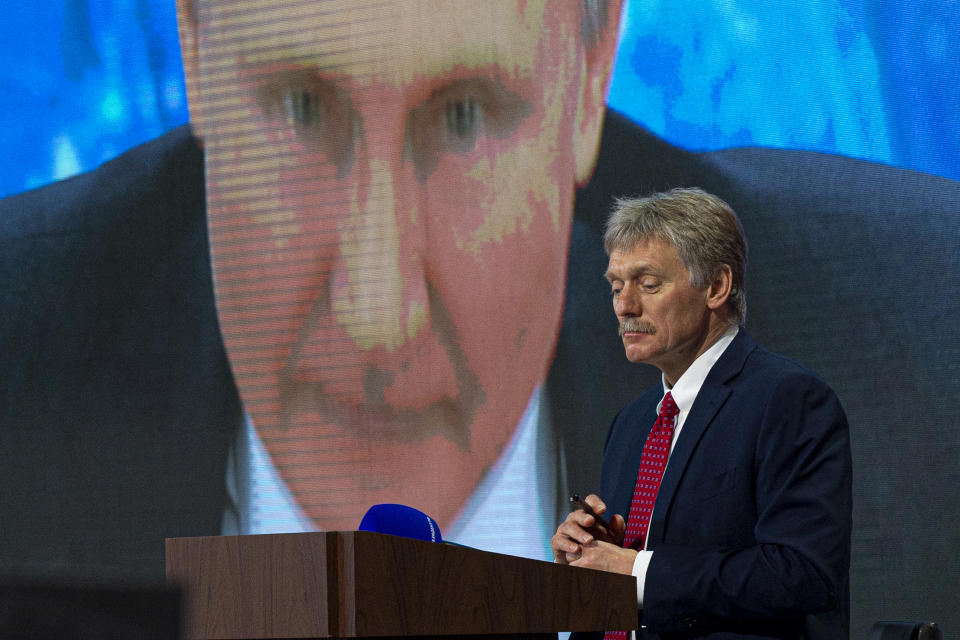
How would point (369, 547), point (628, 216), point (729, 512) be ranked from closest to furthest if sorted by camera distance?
point (369, 547)
point (729, 512)
point (628, 216)

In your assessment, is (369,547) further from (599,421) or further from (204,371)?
(204,371)

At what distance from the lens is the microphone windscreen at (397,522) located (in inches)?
49.3

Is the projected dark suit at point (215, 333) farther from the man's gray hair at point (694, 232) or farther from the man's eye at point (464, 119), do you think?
the man's gray hair at point (694, 232)

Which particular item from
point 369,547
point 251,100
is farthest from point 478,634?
point 251,100

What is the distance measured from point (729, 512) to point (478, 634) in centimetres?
77

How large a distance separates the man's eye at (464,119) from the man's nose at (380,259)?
18 centimetres

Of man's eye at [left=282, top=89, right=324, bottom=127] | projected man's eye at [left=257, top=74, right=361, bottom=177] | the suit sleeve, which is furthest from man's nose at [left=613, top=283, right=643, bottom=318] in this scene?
man's eye at [left=282, top=89, right=324, bottom=127]

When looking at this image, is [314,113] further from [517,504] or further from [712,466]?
[712,466]

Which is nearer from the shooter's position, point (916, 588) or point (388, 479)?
point (916, 588)

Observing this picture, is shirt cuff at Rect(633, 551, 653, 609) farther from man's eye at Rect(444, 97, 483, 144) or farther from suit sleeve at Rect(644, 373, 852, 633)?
man's eye at Rect(444, 97, 483, 144)

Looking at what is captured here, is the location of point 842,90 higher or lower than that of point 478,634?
higher

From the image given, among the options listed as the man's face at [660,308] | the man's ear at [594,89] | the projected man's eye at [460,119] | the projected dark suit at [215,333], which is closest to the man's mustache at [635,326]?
the man's face at [660,308]

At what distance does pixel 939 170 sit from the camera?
2.84 m

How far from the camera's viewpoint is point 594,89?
124 inches
